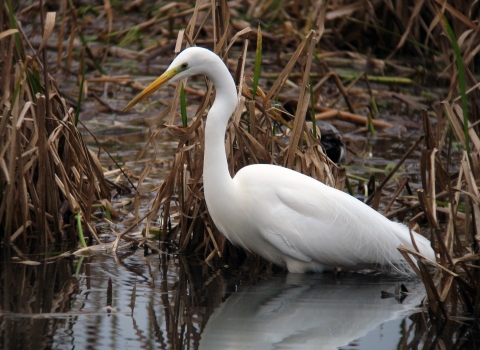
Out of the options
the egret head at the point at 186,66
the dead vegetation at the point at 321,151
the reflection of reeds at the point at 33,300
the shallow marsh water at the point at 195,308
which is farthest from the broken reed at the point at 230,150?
the reflection of reeds at the point at 33,300

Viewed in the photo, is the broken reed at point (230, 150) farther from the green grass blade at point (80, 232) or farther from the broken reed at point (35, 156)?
the broken reed at point (35, 156)

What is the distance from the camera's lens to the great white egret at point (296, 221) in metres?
4.35

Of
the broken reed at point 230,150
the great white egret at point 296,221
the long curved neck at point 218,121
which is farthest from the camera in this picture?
the broken reed at point 230,150

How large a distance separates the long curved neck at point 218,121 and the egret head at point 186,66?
45 millimetres

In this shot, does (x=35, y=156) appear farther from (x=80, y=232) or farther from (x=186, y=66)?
(x=186, y=66)

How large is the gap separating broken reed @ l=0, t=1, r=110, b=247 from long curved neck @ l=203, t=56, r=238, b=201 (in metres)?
1.02

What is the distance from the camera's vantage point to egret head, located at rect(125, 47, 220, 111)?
404 cm

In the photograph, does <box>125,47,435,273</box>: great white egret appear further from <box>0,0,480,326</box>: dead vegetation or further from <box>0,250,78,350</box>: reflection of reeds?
<box>0,250,78,350</box>: reflection of reeds

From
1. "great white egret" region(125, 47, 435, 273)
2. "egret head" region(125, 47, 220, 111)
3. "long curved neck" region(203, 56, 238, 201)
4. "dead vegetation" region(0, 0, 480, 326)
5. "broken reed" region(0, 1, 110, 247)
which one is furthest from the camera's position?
"broken reed" region(0, 1, 110, 247)

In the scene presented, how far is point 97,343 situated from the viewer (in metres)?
3.36

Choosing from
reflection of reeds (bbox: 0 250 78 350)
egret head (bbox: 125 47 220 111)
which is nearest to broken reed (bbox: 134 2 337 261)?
egret head (bbox: 125 47 220 111)

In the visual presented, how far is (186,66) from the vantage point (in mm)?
4082

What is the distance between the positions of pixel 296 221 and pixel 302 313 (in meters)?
0.63

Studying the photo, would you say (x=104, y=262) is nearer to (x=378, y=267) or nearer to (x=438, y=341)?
(x=378, y=267)
